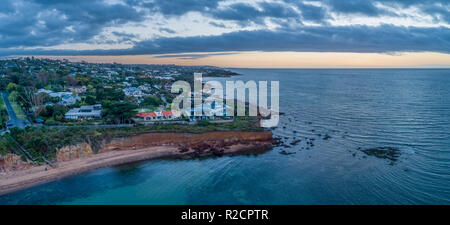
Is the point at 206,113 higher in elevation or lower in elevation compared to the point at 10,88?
lower

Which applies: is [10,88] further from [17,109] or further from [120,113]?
[120,113]

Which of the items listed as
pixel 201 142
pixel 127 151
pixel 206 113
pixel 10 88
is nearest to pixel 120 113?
pixel 127 151

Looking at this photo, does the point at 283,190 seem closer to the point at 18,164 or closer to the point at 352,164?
the point at 352,164

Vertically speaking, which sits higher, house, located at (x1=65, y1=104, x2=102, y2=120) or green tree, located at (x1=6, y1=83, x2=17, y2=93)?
green tree, located at (x1=6, y1=83, x2=17, y2=93)

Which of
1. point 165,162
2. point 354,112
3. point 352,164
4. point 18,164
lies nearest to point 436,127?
point 354,112

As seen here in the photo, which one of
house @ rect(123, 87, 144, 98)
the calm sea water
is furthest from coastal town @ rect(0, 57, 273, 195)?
house @ rect(123, 87, 144, 98)

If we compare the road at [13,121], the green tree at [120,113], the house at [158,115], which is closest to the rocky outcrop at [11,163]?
the road at [13,121]

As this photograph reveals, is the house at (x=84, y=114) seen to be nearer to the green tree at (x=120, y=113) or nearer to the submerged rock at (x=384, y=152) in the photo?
the green tree at (x=120, y=113)

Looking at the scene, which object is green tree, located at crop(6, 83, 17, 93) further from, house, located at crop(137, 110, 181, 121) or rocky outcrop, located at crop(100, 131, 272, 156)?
rocky outcrop, located at crop(100, 131, 272, 156)
